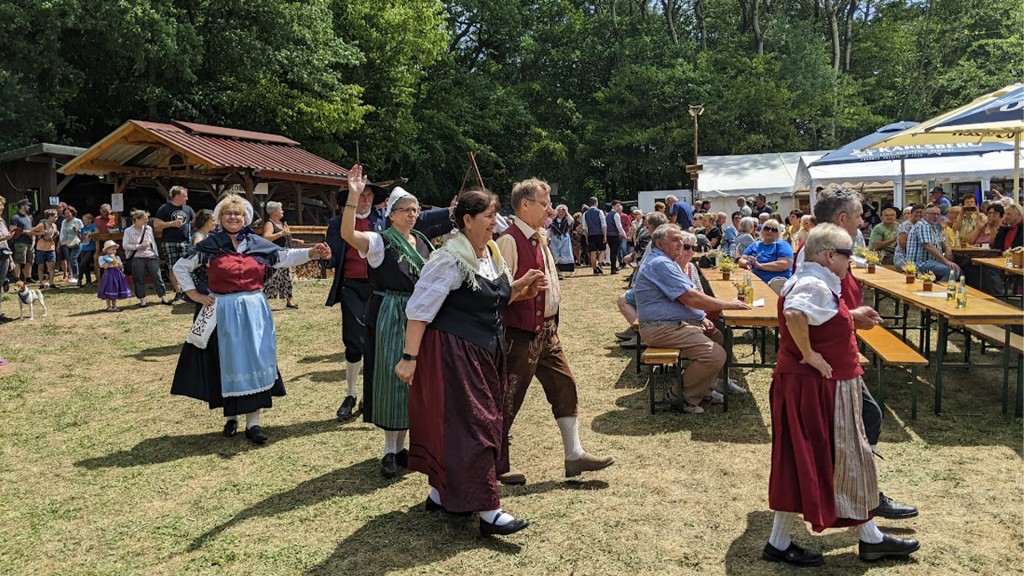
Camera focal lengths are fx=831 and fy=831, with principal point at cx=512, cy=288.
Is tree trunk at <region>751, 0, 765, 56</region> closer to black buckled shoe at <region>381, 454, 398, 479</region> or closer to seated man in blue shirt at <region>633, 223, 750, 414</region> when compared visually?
seated man in blue shirt at <region>633, 223, 750, 414</region>

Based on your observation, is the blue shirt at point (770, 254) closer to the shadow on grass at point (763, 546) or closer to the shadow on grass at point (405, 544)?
the shadow on grass at point (763, 546)

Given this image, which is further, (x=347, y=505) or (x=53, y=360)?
(x=53, y=360)

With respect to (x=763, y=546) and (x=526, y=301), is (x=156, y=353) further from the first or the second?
(x=763, y=546)

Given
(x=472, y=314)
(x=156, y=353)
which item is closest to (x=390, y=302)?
(x=472, y=314)

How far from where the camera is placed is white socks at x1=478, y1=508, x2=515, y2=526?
12.7ft

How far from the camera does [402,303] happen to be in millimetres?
4684

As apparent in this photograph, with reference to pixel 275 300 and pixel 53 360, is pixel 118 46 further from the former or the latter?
pixel 53 360

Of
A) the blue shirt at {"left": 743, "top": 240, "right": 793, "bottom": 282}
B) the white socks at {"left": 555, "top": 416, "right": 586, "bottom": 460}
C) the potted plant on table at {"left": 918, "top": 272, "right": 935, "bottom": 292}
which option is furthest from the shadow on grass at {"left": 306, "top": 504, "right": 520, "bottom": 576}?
the blue shirt at {"left": 743, "top": 240, "right": 793, "bottom": 282}

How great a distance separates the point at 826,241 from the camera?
3506mm

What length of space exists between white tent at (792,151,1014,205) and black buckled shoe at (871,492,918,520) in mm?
14616

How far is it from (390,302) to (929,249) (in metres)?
7.36

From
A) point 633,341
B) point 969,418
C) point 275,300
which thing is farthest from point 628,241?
point 969,418

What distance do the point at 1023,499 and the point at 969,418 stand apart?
161 cm

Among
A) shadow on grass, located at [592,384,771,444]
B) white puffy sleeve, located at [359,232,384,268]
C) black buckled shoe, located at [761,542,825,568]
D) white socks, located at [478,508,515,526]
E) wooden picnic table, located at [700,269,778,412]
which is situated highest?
white puffy sleeve, located at [359,232,384,268]
